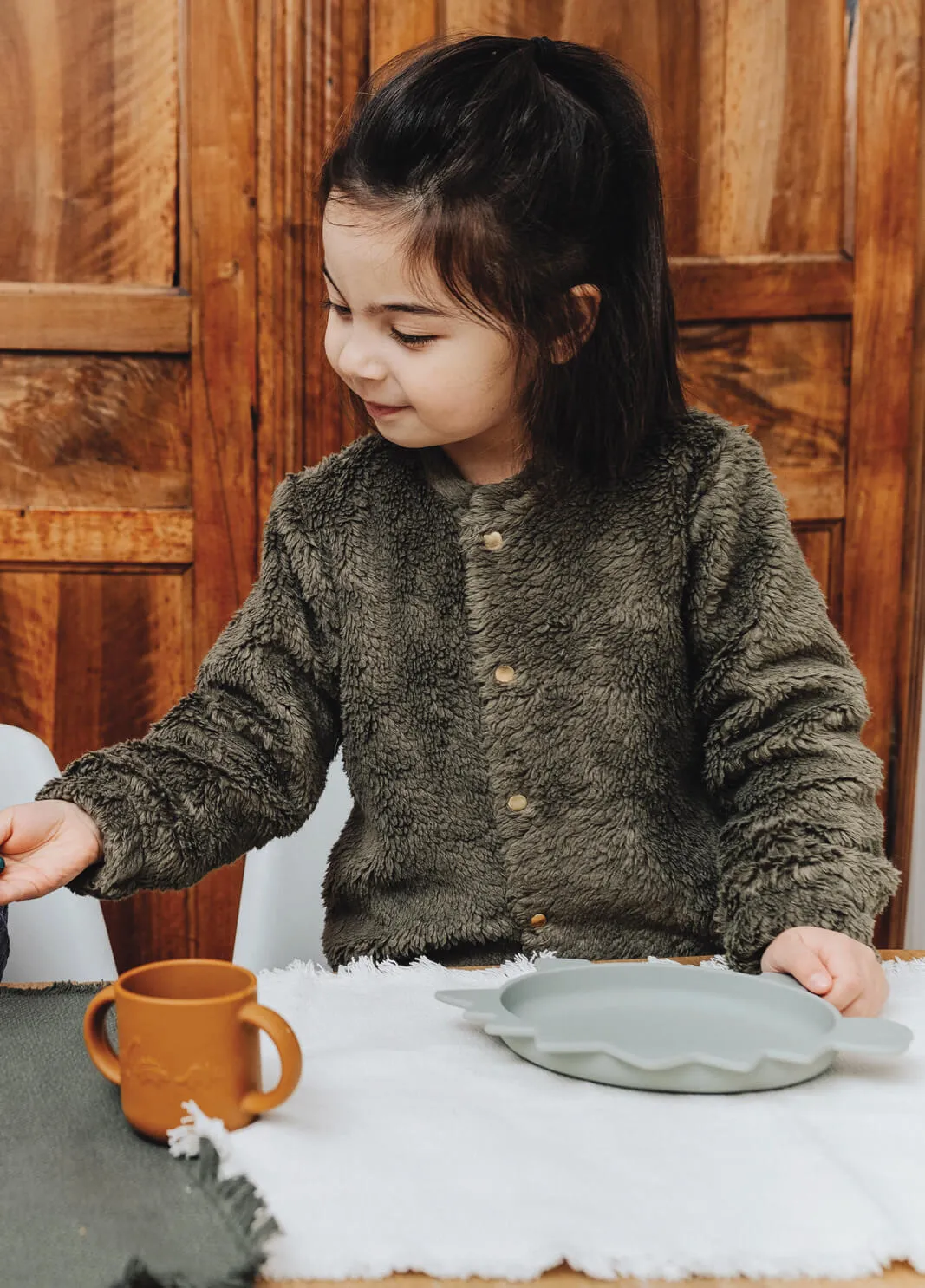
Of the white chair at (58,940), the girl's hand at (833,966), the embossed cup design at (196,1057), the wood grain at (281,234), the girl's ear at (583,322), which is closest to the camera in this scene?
the embossed cup design at (196,1057)

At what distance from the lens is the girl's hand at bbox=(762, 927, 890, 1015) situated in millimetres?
784

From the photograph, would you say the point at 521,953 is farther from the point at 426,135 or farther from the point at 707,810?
the point at 426,135

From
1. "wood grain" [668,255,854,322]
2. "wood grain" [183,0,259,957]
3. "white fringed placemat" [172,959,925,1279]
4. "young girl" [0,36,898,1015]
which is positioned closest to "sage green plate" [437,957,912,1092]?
"white fringed placemat" [172,959,925,1279]

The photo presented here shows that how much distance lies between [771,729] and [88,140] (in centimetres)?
120

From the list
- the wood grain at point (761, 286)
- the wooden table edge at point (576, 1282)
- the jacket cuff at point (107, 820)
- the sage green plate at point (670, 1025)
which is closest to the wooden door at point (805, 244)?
the wood grain at point (761, 286)

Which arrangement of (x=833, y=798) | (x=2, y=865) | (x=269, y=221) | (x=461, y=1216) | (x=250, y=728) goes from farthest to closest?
(x=269, y=221) → (x=250, y=728) → (x=833, y=798) → (x=2, y=865) → (x=461, y=1216)

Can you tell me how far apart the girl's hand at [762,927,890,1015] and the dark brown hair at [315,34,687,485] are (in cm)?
43

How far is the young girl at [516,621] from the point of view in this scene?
0.93 meters

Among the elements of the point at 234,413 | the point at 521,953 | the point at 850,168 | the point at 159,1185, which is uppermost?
the point at 850,168

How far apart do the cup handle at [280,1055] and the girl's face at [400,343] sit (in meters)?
0.52

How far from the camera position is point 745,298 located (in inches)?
65.1

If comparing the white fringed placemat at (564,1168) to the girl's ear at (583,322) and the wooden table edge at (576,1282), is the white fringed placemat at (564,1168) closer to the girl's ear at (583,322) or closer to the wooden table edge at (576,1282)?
the wooden table edge at (576,1282)

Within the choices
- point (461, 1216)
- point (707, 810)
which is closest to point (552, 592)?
point (707, 810)

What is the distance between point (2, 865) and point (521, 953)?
44cm
